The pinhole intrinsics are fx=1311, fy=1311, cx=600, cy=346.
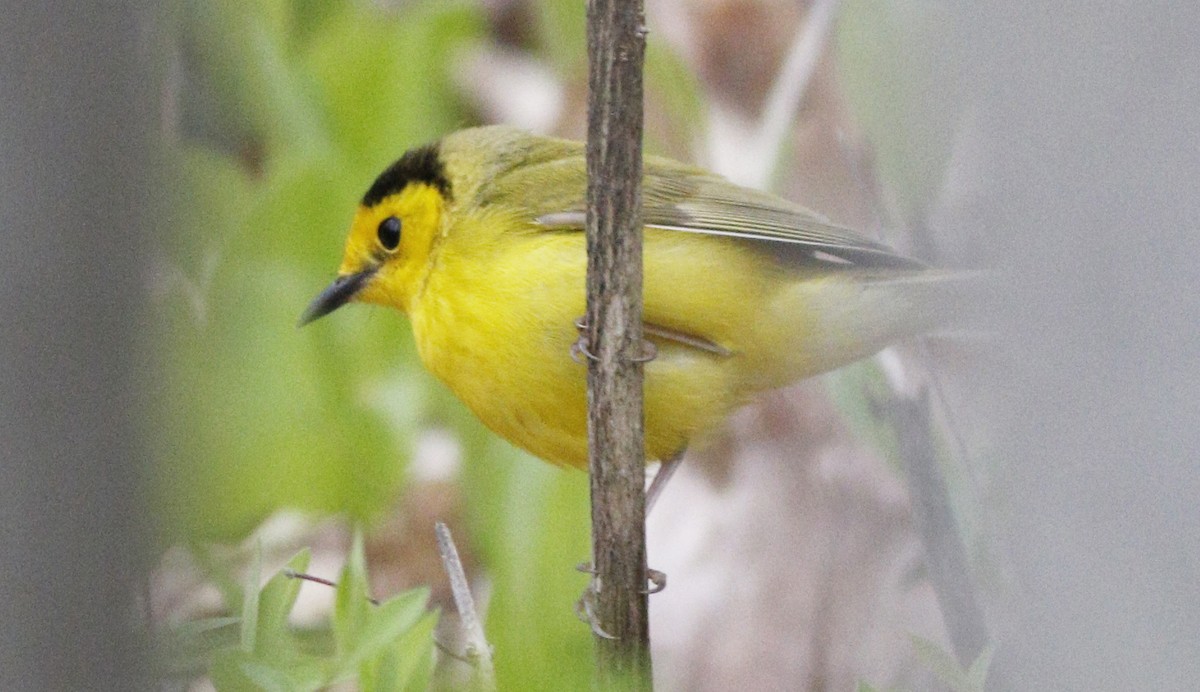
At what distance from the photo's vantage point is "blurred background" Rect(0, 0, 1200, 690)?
0.30m

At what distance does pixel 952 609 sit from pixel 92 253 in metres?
0.78

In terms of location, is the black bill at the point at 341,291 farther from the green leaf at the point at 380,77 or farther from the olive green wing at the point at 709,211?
the green leaf at the point at 380,77

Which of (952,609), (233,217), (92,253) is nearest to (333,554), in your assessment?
(233,217)

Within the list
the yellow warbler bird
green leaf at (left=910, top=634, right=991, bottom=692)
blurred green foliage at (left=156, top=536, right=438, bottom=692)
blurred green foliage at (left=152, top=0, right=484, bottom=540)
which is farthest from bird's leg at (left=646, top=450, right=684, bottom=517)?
blurred green foliage at (left=152, top=0, right=484, bottom=540)

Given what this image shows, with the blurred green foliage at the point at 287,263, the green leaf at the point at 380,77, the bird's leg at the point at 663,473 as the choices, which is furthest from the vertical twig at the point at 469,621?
the green leaf at the point at 380,77

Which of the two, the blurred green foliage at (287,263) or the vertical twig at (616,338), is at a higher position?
the blurred green foliage at (287,263)

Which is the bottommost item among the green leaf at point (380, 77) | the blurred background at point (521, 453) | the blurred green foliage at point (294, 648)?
the blurred green foliage at point (294, 648)

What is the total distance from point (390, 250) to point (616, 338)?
55 centimetres

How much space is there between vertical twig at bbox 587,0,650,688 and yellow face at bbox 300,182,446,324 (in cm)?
49

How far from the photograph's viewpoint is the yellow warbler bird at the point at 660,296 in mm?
1170

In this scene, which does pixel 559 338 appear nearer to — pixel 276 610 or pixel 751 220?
pixel 751 220

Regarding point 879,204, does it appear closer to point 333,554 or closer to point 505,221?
point 505,221

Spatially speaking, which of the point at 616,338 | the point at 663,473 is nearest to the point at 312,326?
the point at 663,473

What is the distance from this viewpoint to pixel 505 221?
1.27 metres
